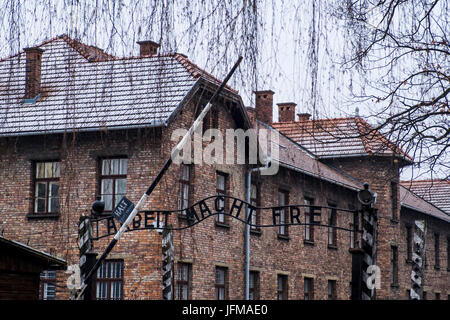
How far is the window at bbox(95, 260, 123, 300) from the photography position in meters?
20.0

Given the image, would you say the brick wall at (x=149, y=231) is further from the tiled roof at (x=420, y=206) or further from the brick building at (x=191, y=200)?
the tiled roof at (x=420, y=206)

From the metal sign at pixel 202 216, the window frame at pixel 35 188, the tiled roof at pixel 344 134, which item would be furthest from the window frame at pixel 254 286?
the tiled roof at pixel 344 134

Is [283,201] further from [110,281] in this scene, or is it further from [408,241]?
[408,241]

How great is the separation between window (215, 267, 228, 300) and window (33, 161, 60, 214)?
465 cm

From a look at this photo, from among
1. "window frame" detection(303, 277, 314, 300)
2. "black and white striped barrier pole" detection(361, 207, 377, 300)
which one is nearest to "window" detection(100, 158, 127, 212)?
"black and white striped barrier pole" detection(361, 207, 377, 300)

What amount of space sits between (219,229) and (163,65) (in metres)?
18.4

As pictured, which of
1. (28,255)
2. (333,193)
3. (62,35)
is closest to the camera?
(62,35)

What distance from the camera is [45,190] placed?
21.1 m

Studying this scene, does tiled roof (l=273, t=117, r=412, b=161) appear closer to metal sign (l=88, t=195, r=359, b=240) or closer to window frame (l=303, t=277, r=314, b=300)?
metal sign (l=88, t=195, r=359, b=240)

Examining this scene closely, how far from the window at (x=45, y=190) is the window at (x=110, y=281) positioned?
2008 millimetres

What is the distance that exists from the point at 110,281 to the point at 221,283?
3613 mm
